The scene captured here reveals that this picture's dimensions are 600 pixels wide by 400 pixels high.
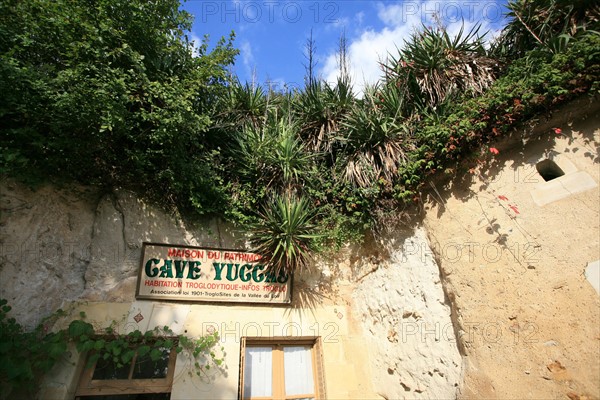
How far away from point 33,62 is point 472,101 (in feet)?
17.3

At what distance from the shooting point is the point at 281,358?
427cm

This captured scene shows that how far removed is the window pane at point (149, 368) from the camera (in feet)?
12.0

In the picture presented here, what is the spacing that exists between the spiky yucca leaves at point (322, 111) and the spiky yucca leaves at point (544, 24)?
7.67 ft

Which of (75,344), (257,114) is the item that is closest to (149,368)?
(75,344)

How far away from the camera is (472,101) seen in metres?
3.94

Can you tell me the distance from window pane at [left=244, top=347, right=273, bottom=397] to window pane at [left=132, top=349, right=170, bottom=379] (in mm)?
997

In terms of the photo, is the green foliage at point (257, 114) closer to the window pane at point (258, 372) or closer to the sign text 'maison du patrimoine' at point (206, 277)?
the sign text 'maison du patrimoine' at point (206, 277)

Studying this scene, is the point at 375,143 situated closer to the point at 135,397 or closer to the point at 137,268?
the point at 137,268

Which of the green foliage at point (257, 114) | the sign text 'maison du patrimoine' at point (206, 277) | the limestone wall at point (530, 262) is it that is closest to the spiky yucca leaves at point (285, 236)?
the green foliage at point (257, 114)

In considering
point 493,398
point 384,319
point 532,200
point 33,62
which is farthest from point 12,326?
point 532,200

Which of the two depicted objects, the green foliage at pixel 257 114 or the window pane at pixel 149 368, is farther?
the window pane at pixel 149 368

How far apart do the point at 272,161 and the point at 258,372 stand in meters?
2.91

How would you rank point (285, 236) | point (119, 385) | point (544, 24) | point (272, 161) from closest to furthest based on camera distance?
point (119, 385)
point (544, 24)
point (285, 236)
point (272, 161)

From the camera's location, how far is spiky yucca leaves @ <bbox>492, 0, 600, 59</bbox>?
12.0ft
